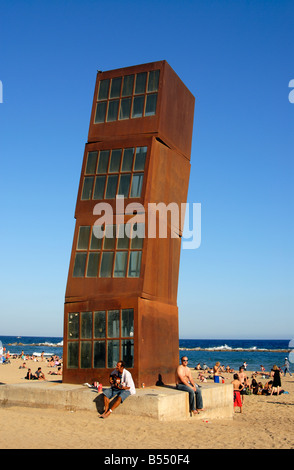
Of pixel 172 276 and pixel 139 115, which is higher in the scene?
pixel 139 115

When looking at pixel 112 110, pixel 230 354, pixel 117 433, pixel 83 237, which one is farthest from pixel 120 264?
pixel 230 354

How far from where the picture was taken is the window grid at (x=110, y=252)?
54.4ft

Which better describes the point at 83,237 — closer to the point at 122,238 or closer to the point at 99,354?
the point at 122,238

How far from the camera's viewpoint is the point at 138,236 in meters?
16.6

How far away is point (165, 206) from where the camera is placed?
17.8m

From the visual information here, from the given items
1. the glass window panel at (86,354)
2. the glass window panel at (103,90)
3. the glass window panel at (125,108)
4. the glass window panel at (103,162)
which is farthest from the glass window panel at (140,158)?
the glass window panel at (86,354)

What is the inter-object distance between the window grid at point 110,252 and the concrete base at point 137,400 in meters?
3.56

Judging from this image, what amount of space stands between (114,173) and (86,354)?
5.92 meters

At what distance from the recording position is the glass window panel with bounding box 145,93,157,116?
17691 millimetres

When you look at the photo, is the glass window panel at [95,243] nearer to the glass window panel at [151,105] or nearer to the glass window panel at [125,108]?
the glass window panel at [125,108]

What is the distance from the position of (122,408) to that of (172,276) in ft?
19.3

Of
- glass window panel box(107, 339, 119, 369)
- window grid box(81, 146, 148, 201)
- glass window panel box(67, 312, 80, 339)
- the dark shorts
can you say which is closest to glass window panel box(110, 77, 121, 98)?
window grid box(81, 146, 148, 201)

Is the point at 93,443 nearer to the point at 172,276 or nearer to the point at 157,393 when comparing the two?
the point at 157,393
